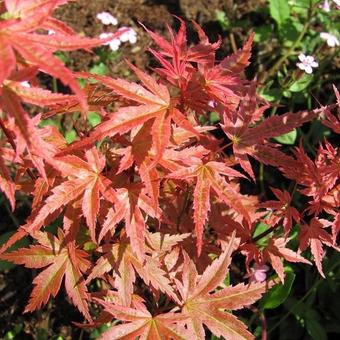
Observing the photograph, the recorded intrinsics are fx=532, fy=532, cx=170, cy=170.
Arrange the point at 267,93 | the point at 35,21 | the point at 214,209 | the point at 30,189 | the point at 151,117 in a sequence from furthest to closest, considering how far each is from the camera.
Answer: the point at 267,93, the point at 214,209, the point at 30,189, the point at 151,117, the point at 35,21

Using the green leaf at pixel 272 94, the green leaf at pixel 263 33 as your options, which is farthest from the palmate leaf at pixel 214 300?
the green leaf at pixel 263 33

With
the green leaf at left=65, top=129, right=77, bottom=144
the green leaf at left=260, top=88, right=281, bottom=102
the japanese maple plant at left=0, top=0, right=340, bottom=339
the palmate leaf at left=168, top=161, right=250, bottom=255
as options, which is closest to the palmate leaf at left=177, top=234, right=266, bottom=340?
the japanese maple plant at left=0, top=0, right=340, bottom=339

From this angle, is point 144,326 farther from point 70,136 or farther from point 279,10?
point 279,10

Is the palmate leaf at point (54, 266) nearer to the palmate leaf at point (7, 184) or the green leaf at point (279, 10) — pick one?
the palmate leaf at point (7, 184)

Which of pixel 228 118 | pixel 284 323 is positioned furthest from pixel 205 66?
pixel 284 323

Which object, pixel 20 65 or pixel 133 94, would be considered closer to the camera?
pixel 20 65

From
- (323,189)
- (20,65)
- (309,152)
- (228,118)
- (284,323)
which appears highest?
(20,65)

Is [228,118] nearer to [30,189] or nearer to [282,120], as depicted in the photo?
[282,120]
